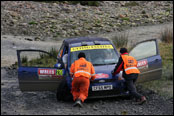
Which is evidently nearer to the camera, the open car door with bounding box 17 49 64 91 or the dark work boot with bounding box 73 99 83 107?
the dark work boot with bounding box 73 99 83 107

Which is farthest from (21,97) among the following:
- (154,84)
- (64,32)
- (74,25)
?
(74,25)

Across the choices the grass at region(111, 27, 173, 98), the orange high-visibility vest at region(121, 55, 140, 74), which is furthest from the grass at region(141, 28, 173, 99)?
the orange high-visibility vest at region(121, 55, 140, 74)

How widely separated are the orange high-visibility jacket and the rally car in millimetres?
344

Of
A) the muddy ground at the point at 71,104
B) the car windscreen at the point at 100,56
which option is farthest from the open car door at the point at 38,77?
the car windscreen at the point at 100,56

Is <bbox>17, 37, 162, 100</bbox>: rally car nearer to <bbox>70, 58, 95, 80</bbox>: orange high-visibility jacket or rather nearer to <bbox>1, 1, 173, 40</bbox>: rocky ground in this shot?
<bbox>70, 58, 95, 80</bbox>: orange high-visibility jacket

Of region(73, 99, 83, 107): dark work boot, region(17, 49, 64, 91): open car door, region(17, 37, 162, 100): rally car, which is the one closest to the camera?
region(73, 99, 83, 107): dark work boot

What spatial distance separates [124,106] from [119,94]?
42cm

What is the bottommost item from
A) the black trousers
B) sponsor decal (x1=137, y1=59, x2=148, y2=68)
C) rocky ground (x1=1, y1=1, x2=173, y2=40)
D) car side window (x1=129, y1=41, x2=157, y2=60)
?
rocky ground (x1=1, y1=1, x2=173, y2=40)

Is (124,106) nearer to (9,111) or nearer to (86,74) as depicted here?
(86,74)

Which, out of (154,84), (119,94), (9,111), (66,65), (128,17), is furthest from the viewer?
(128,17)

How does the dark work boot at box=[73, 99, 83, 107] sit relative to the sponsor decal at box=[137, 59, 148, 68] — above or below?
below

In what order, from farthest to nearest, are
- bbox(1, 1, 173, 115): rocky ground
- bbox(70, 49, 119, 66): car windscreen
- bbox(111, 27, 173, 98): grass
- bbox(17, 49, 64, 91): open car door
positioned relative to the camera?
bbox(111, 27, 173, 98): grass → bbox(70, 49, 119, 66): car windscreen → bbox(17, 49, 64, 91): open car door → bbox(1, 1, 173, 115): rocky ground

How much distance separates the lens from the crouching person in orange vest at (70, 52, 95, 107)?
32.0ft

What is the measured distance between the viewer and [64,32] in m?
31.0
